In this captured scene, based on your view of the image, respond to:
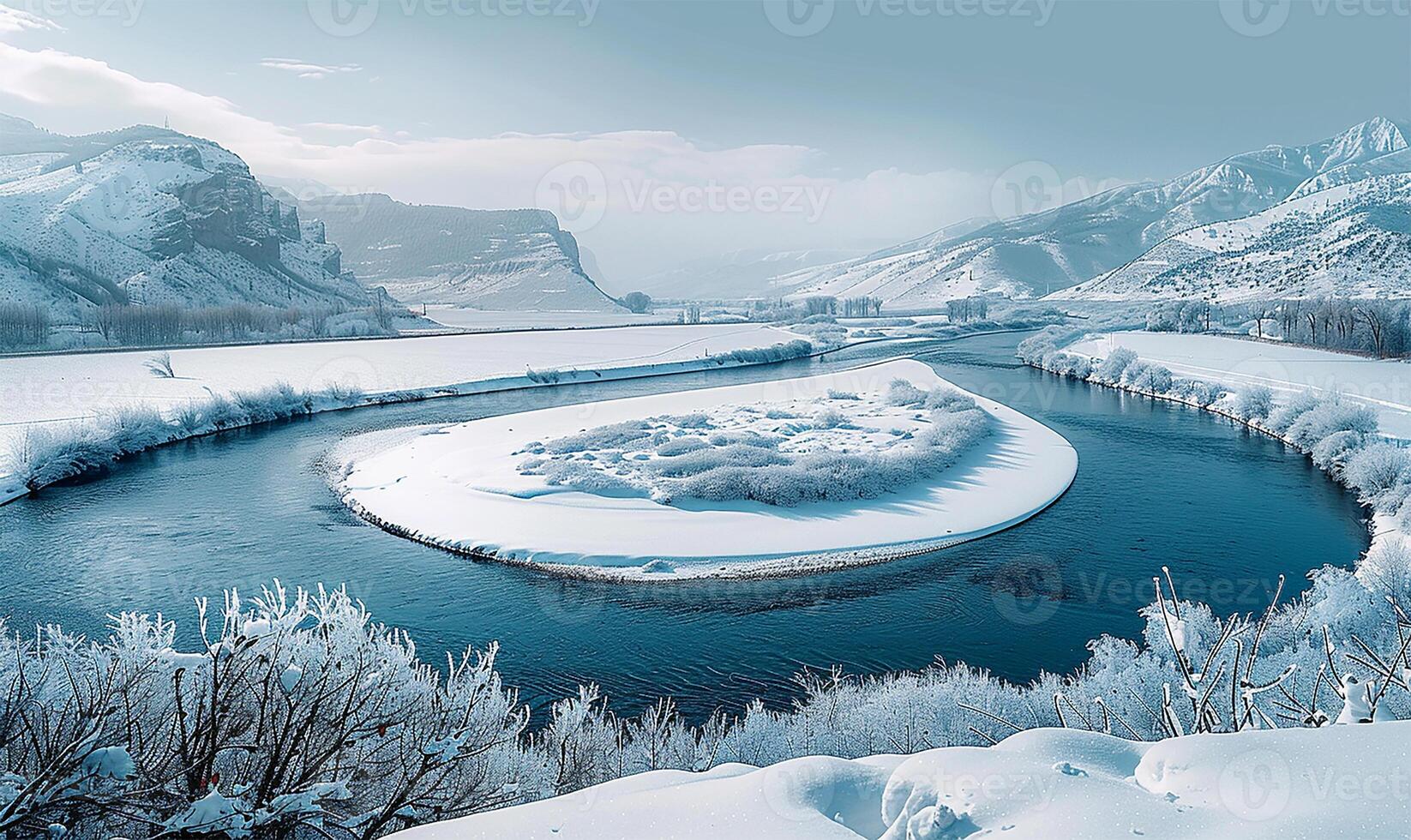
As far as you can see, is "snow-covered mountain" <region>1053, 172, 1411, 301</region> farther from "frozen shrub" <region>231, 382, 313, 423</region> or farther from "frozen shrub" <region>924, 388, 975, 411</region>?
"frozen shrub" <region>231, 382, 313, 423</region>

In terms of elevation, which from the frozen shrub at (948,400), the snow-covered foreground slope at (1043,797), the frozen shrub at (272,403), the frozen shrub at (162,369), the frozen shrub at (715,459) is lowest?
the frozen shrub at (715,459)

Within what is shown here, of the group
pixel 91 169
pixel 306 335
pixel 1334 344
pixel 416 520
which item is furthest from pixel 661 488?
pixel 91 169

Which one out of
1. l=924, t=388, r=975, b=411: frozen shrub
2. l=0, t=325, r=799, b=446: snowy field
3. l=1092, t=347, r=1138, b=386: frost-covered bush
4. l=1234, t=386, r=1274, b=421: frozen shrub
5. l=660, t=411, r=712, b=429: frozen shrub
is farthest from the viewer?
l=1092, t=347, r=1138, b=386: frost-covered bush

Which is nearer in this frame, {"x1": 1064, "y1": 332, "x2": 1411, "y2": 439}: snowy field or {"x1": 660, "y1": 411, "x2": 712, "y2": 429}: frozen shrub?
{"x1": 660, "y1": 411, "x2": 712, "y2": 429}: frozen shrub

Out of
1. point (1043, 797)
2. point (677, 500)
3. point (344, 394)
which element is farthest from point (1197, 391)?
point (344, 394)

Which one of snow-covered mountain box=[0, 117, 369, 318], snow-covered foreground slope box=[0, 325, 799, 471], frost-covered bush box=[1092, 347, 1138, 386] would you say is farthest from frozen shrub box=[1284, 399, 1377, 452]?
snow-covered mountain box=[0, 117, 369, 318]

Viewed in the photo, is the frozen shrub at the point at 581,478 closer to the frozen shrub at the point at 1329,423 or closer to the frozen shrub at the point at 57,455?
the frozen shrub at the point at 57,455

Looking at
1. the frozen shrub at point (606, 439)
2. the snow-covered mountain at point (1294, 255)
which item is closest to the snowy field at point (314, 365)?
the frozen shrub at point (606, 439)
